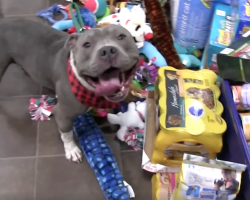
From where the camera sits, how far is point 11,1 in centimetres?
237

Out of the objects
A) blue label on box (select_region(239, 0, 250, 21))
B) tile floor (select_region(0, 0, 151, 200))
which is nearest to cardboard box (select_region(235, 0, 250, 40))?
blue label on box (select_region(239, 0, 250, 21))

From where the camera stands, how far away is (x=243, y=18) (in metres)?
1.50

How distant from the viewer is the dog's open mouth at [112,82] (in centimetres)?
126

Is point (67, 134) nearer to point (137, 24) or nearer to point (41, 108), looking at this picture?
point (41, 108)

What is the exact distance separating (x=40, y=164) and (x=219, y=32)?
1060mm

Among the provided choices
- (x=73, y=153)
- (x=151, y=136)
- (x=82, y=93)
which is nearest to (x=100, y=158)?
(x=73, y=153)

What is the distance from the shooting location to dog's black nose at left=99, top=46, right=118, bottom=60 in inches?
45.9

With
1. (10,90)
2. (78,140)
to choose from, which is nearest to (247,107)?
(78,140)

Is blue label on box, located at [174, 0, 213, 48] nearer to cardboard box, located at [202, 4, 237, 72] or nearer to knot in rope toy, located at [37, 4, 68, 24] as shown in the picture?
cardboard box, located at [202, 4, 237, 72]

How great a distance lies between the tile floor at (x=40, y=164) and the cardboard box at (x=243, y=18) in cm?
73

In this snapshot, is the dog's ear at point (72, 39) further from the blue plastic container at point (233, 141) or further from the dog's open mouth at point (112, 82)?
the blue plastic container at point (233, 141)

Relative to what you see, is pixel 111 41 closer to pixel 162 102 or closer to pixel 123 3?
pixel 162 102

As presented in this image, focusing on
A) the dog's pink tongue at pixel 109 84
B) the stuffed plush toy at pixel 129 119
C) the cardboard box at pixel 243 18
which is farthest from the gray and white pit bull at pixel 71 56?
the cardboard box at pixel 243 18

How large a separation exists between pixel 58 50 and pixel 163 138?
561 mm
